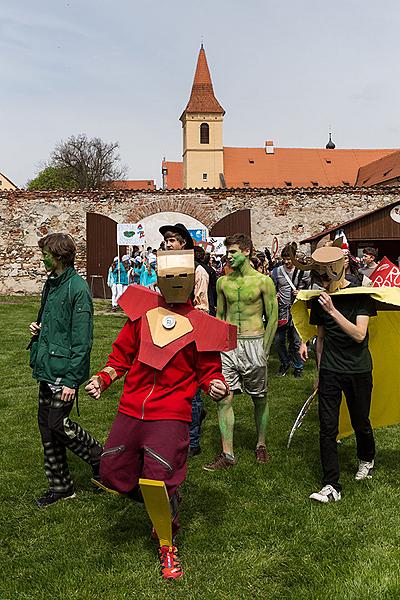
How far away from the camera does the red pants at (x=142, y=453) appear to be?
3.45 meters

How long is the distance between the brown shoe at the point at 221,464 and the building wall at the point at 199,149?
5973cm

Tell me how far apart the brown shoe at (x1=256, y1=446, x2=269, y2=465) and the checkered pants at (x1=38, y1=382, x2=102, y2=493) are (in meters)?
1.52

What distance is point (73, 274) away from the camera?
14.9 ft

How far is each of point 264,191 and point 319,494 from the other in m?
19.4

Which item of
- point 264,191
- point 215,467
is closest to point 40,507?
point 215,467

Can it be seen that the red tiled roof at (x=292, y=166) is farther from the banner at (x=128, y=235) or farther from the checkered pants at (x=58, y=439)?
the checkered pants at (x=58, y=439)

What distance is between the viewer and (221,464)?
533 cm

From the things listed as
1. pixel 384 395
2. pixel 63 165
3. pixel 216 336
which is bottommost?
pixel 384 395

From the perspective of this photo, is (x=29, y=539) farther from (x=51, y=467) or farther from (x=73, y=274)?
(x=73, y=274)

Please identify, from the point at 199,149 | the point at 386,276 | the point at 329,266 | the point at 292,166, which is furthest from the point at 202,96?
the point at 329,266

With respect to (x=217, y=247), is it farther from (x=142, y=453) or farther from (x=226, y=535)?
(x=142, y=453)

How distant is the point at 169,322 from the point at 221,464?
210 centimetres

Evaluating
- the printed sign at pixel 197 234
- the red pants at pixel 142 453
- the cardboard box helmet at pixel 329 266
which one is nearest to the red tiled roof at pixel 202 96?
the printed sign at pixel 197 234

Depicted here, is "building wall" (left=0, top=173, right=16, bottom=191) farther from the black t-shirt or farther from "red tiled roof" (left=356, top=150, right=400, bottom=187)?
the black t-shirt
